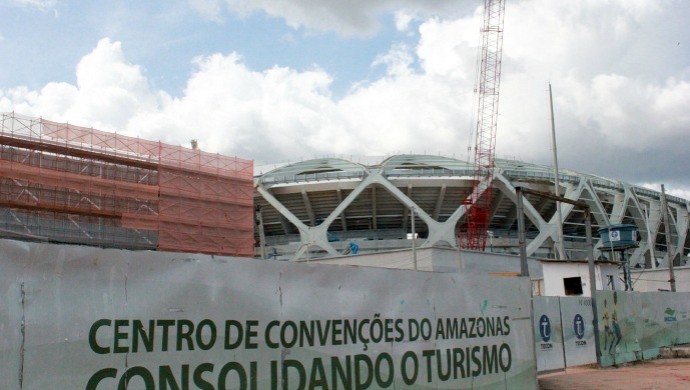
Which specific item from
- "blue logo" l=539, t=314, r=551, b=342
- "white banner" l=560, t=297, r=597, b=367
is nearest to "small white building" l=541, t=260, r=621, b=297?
"white banner" l=560, t=297, r=597, b=367

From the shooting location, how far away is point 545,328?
15141mm

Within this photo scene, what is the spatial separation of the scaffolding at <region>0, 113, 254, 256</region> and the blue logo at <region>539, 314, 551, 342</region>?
27832mm

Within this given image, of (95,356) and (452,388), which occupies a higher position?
(95,356)

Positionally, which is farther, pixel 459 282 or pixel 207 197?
pixel 207 197

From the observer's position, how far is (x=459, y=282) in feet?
33.4

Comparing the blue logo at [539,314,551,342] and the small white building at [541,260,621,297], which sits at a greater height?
the small white building at [541,260,621,297]

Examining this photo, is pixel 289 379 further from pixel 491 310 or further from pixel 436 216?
pixel 436 216

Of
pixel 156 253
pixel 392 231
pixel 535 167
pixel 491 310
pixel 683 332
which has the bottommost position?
pixel 683 332

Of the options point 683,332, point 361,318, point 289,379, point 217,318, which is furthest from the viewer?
point 683,332

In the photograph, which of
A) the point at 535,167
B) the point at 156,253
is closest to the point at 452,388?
the point at 156,253

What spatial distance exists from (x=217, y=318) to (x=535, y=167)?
65.7m

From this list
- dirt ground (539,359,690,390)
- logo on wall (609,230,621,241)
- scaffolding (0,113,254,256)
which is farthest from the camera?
scaffolding (0,113,254,256)

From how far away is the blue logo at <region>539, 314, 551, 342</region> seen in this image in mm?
14906

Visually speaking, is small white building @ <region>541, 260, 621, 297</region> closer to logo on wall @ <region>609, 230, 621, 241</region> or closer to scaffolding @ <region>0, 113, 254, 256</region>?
logo on wall @ <region>609, 230, 621, 241</region>
